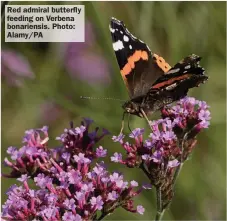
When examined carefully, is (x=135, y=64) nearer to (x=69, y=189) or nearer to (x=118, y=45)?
(x=118, y=45)

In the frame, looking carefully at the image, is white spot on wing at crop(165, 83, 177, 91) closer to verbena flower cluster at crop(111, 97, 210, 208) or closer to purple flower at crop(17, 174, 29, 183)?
verbena flower cluster at crop(111, 97, 210, 208)

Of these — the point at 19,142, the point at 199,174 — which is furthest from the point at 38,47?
the point at 199,174

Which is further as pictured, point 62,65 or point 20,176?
point 62,65

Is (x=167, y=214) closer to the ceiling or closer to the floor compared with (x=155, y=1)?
closer to the floor

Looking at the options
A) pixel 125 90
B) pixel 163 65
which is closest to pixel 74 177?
pixel 163 65

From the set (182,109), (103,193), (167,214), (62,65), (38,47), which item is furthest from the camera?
(62,65)

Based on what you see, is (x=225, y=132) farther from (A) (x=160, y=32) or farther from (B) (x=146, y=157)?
(B) (x=146, y=157)

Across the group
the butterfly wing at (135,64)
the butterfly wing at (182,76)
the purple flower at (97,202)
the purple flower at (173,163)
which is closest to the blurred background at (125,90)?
the butterfly wing at (135,64)
